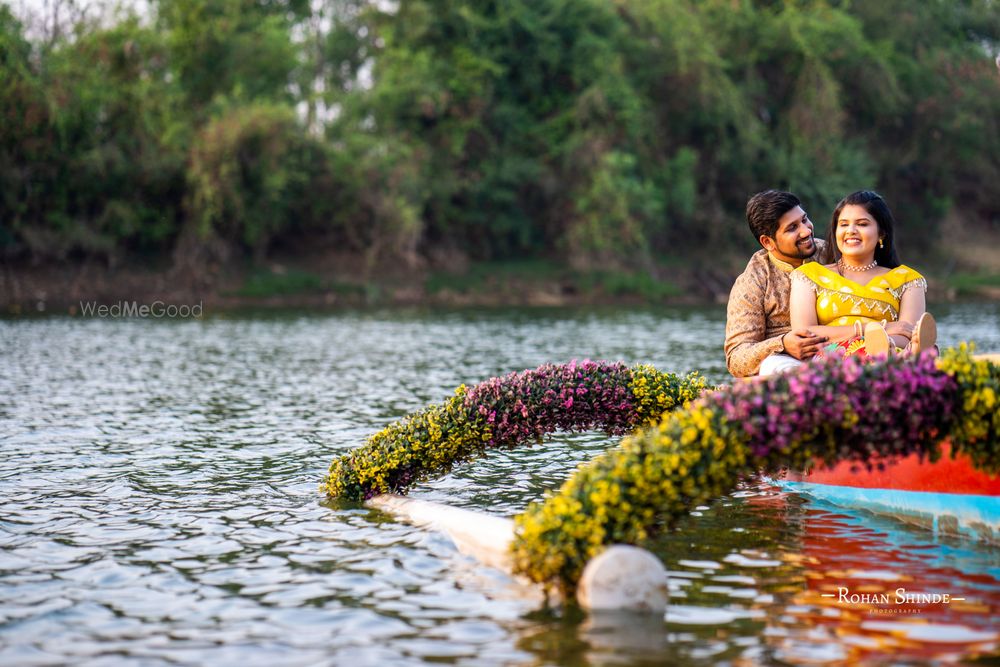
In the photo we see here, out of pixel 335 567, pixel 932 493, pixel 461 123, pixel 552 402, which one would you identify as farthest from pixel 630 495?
pixel 461 123

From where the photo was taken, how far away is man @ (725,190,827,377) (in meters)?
9.48

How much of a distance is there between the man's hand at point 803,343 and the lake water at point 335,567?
130 cm

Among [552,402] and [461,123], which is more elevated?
[461,123]

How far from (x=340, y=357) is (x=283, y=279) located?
2452 cm

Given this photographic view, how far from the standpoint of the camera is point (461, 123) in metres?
53.3

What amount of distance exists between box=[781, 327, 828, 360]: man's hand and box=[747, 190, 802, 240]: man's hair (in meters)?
0.95

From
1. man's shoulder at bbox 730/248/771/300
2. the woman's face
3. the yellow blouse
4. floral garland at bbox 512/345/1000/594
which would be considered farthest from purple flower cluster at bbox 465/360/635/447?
floral garland at bbox 512/345/1000/594

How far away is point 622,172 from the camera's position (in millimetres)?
52781

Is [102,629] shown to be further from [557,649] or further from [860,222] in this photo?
[860,222]

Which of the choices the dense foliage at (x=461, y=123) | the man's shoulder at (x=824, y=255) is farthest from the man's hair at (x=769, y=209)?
the dense foliage at (x=461, y=123)

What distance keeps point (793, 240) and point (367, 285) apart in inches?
1557

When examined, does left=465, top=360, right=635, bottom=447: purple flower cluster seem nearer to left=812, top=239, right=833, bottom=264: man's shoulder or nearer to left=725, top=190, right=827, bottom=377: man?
left=725, top=190, right=827, bottom=377: man

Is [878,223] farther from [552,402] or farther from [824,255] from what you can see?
[552,402]

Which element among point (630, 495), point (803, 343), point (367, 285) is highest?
point (367, 285)
